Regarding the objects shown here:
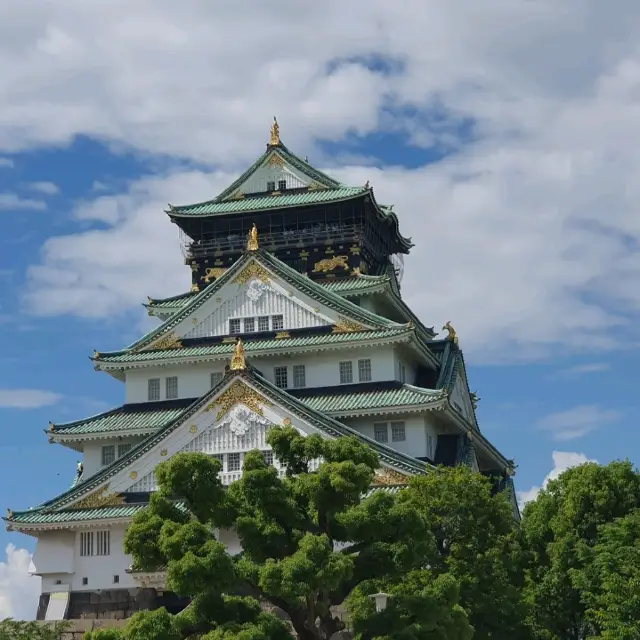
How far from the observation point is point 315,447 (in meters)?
36.5

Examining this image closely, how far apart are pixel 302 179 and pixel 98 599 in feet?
83.6

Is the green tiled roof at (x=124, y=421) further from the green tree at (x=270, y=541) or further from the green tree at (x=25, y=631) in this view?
the green tree at (x=270, y=541)

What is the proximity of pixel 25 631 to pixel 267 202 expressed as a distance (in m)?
30.2

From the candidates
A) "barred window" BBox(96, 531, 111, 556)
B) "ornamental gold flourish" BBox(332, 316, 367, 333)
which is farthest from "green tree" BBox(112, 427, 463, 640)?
"ornamental gold flourish" BBox(332, 316, 367, 333)

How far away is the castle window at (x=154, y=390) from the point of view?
190 ft

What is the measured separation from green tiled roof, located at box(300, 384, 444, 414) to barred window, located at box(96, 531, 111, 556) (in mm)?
10296

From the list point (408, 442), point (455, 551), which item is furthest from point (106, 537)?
point (455, 551)

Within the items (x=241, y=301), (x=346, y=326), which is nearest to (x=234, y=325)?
→ (x=241, y=301)

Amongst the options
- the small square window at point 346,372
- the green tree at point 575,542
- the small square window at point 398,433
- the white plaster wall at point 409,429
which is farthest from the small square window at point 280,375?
the green tree at point 575,542

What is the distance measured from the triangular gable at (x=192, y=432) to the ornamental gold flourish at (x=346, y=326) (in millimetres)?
5505

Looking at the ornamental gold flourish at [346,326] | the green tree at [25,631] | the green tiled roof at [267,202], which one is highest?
the green tiled roof at [267,202]

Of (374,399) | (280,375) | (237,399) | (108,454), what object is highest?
(280,375)

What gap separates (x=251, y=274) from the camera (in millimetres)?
58438

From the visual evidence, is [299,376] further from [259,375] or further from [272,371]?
[259,375]
